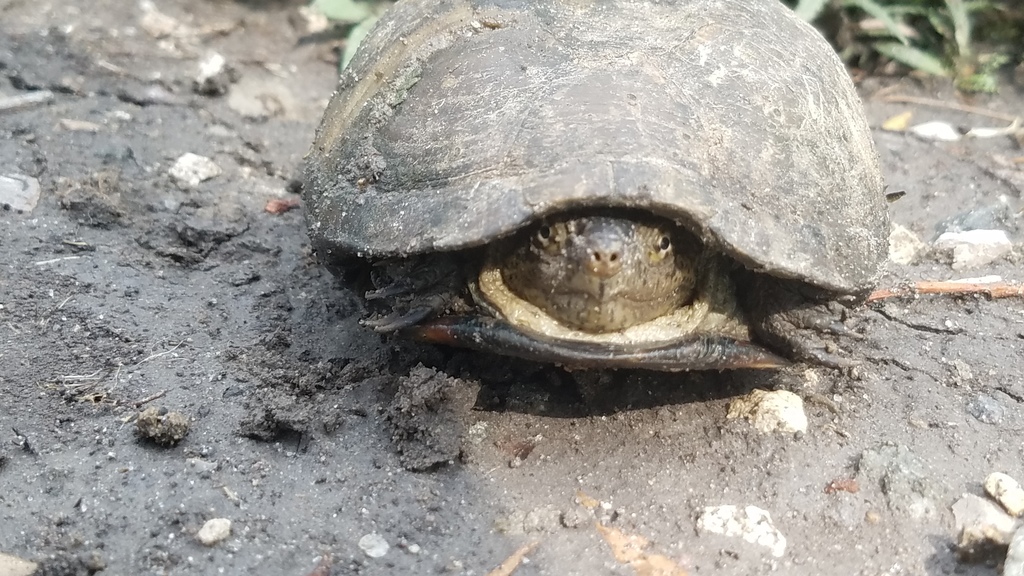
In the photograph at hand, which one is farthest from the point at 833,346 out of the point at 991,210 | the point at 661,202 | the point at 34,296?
the point at 34,296

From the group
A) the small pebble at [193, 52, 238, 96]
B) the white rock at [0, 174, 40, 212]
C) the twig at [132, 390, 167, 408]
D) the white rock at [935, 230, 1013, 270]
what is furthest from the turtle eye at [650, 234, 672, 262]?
the small pebble at [193, 52, 238, 96]

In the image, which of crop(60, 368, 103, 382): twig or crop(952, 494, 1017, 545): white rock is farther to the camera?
crop(60, 368, 103, 382): twig

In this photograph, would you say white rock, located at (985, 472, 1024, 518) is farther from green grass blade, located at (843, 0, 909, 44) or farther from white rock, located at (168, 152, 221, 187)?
green grass blade, located at (843, 0, 909, 44)

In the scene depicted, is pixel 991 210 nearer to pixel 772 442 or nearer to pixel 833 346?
pixel 833 346

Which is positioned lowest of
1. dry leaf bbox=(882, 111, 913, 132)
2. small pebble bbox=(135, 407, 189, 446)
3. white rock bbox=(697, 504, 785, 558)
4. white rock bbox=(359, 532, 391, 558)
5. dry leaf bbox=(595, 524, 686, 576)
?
small pebble bbox=(135, 407, 189, 446)

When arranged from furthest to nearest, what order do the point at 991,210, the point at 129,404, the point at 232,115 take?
the point at 232,115 → the point at 991,210 → the point at 129,404

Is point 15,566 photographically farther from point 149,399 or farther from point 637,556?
point 637,556
